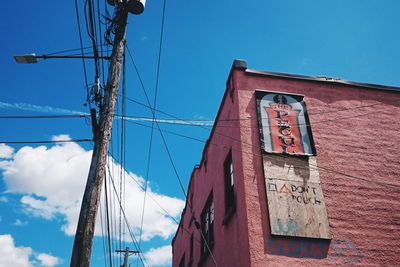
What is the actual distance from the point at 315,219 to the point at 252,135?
2.46 m

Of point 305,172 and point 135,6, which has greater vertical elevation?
point 135,6

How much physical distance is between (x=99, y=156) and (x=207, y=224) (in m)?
6.55

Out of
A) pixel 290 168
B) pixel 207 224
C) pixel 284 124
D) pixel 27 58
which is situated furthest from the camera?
pixel 207 224

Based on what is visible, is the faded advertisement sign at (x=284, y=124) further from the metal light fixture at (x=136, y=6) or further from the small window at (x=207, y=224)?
the small window at (x=207, y=224)

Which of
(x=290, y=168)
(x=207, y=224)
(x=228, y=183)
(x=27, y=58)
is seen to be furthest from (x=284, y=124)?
(x=27, y=58)

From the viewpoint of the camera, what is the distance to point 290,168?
776 centimetres

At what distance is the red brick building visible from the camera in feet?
22.8

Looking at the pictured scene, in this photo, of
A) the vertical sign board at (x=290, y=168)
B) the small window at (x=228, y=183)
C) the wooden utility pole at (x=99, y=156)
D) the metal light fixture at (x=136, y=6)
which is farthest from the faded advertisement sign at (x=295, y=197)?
the metal light fixture at (x=136, y=6)

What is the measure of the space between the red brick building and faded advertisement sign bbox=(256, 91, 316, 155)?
28mm

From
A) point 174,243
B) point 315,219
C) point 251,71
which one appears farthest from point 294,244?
point 174,243

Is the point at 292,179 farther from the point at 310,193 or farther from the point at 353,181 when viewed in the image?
the point at 353,181

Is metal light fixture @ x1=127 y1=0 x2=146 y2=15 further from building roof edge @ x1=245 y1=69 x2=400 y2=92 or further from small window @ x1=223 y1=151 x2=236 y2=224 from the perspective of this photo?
small window @ x1=223 y1=151 x2=236 y2=224

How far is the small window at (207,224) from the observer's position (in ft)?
35.6

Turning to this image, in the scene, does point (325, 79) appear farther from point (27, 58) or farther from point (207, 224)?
point (27, 58)
